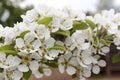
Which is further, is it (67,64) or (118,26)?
(118,26)

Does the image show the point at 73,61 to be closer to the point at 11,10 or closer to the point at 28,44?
the point at 28,44

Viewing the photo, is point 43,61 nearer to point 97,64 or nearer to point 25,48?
point 25,48

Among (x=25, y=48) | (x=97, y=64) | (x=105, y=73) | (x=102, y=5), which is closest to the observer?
(x=25, y=48)

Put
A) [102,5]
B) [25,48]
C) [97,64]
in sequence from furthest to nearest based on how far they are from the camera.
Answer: [102,5] < [97,64] < [25,48]

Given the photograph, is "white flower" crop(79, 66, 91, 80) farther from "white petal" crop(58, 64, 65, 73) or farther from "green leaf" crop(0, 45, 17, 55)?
"green leaf" crop(0, 45, 17, 55)

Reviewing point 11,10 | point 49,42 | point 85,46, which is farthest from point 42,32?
point 11,10

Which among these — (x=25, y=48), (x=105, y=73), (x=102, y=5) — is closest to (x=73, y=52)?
(x=25, y=48)

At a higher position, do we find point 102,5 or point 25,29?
point 102,5

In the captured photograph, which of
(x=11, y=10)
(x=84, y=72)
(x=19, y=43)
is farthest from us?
(x=11, y=10)

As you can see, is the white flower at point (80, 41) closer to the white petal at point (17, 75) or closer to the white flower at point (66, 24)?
the white flower at point (66, 24)
